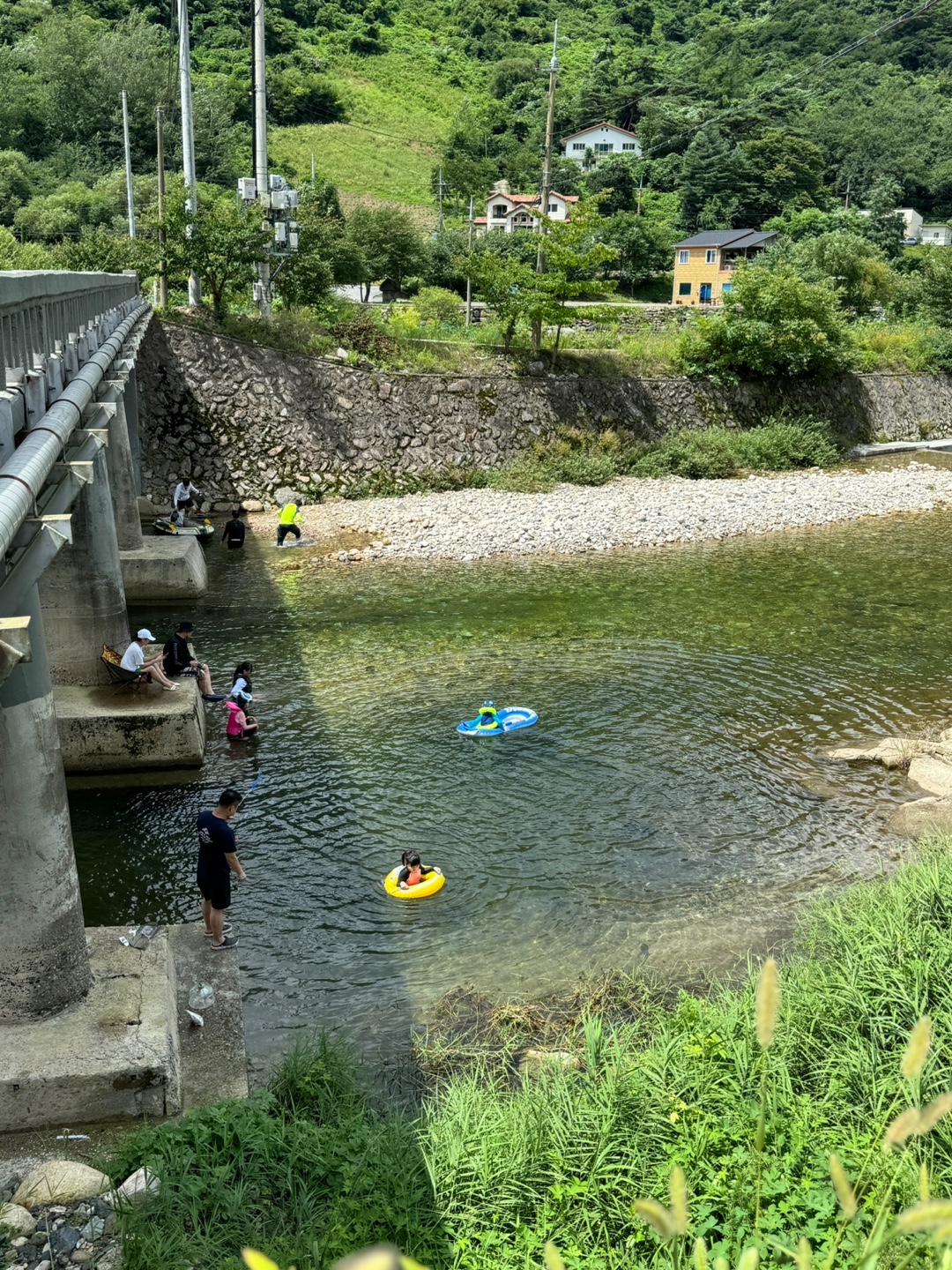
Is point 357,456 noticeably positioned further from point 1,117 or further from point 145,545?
point 1,117

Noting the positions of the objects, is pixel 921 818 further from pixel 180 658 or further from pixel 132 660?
pixel 132 660

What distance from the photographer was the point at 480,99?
117m

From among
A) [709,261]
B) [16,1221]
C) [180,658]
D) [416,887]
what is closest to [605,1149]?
[16,1221]

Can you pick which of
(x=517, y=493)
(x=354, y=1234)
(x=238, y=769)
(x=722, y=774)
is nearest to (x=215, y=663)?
(x=238, y=769)

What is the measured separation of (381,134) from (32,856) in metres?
108

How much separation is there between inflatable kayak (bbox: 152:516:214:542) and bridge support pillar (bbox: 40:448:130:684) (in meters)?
7.95

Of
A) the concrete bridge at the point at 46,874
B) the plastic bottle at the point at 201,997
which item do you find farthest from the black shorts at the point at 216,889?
the plastic bottle at the point at 201,997

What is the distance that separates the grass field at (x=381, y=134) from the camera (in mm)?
89938

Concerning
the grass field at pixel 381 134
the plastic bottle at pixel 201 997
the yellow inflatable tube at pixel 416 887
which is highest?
the grass field at pixel 381 134

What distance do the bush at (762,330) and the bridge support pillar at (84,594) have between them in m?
27.7

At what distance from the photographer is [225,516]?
2825 centimetres

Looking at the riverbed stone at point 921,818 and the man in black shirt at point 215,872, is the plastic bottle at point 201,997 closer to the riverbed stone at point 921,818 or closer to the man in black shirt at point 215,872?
the man in black shirt at point 215,872

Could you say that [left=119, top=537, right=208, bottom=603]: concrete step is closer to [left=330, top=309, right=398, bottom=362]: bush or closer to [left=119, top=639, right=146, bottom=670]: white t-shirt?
[left=119, top=639, right=146, bottom=670]: white t-shirt

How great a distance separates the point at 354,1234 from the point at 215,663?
12.8m
